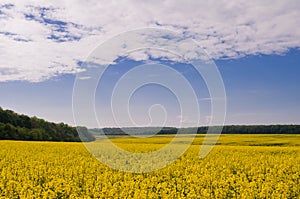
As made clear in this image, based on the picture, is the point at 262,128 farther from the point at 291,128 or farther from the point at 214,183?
the point at 214,183

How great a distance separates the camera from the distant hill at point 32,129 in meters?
48.8

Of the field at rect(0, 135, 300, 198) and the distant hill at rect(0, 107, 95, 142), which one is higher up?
the distant hill at rect(0, 107, 95, 142)

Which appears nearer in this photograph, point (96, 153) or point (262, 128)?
point (96, 153)

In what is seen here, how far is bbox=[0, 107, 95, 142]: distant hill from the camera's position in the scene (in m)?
48.8

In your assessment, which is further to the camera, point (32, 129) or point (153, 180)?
point (32, 129)

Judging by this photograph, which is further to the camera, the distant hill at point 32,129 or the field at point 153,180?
the distant hill at point 32,129

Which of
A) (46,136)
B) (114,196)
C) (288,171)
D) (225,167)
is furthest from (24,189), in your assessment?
(46,136)

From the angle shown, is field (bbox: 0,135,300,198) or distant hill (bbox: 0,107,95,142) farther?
distant hill (bbox: 0,107,95,142)

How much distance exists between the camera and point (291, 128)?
6812 cm

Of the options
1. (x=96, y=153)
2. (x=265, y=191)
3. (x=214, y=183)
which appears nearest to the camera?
(x=265, y=191)

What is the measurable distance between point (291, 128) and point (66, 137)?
38295mm

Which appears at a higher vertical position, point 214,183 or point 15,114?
point 15,114

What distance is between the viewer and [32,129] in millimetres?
55000

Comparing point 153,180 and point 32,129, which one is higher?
point 32,129
